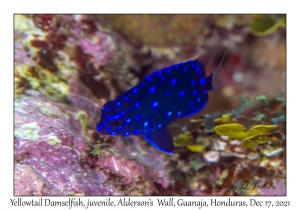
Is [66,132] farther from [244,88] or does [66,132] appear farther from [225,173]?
[244,88]

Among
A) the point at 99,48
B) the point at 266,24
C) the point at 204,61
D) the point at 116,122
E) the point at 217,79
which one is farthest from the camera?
the point at 266,24

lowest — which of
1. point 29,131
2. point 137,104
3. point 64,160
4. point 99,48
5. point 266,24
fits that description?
point 64,160

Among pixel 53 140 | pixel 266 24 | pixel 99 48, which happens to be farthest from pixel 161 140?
pixel 266 24

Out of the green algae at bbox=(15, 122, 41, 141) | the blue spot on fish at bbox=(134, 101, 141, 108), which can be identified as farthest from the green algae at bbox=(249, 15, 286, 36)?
the green algae at bbox=(15, 122, 41, 141)

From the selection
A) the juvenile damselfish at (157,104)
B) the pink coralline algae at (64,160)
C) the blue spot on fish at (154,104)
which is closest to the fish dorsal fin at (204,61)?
the juvenile damselfish at (157,104)

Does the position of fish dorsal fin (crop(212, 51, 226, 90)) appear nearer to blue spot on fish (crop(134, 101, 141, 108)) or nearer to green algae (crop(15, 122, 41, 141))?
blue spot on fish (crop(134, 101, 141, 108))

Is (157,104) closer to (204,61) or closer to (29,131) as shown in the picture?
(204,61)

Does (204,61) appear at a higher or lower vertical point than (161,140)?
higher

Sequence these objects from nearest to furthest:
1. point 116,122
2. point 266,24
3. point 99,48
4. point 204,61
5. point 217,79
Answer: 1. point 116,122
2. point 204,61
3. point 217,79
4. point 99,48
5. point 266,24
